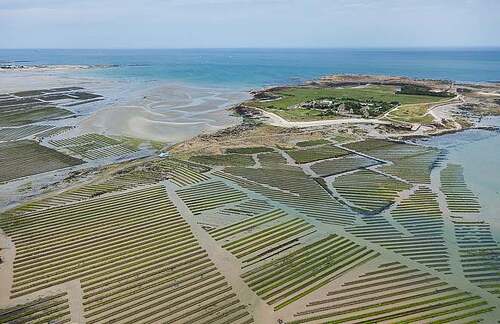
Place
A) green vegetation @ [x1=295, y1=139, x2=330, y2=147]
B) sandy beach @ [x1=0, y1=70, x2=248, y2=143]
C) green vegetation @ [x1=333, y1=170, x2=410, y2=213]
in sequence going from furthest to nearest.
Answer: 1. sandy beach @ [x1=0, y1=70, x2=248, y2=143]
2. green vegetation @ [x1=295, y1=139, x2=330, y2=147]
3. green vegetation @ [x1=333, y1=170, x2=410, y2=213]

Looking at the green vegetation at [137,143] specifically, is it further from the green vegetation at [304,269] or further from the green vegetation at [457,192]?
the green vegetation at [457,192]

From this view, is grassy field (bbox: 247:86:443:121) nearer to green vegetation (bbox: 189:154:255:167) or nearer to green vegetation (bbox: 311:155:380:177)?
green vegetation (bbox: 311:155:380:177)

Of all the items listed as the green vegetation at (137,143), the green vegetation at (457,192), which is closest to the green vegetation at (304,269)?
the green vegetation at (457,192)

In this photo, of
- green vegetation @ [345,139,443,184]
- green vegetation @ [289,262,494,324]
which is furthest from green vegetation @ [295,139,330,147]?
green vegetation @ [289,262,494,324]

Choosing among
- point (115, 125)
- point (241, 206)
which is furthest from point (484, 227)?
point (115, 125)

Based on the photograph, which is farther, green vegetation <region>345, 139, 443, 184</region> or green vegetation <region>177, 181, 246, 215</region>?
green vegetation <region>345, 139, 443, 184</region>

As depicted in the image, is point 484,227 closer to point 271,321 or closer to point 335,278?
point 335,278

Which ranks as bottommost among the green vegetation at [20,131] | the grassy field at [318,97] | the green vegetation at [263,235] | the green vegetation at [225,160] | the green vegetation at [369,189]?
the green vegetation at [263,235]
